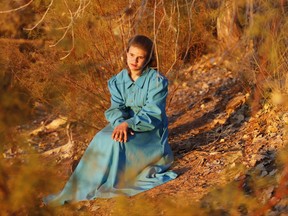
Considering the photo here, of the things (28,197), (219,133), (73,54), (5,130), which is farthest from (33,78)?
(28,197)

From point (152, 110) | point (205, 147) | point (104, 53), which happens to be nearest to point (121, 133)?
point (152, 110)

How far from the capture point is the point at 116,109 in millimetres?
4777

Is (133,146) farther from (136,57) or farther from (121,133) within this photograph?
(136,57)

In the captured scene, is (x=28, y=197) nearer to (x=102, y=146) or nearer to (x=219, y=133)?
A: (x=102, y=146)

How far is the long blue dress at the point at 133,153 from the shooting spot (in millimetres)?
4469

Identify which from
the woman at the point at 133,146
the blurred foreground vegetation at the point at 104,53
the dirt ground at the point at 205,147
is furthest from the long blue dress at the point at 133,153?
the blurred foreground vegetation at the point at 104,53

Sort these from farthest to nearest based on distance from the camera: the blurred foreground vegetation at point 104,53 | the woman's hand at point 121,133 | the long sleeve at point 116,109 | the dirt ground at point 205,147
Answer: the blurred foreground vegetation at point 104,53 → the long sleeve at point 116,109 → the woman's hand at point 121,133 → the dirt ground at point 205,147

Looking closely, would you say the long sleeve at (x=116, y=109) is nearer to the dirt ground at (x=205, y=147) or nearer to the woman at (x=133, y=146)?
the woman at (x=133, y=146)

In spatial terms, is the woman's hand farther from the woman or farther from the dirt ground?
the dirt ground

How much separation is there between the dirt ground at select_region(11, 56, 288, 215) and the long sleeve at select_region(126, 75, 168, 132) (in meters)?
0.50

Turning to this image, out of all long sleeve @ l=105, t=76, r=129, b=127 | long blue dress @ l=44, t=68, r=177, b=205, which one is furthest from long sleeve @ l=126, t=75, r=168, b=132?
long sleeve @ l=105, t=76, r=129, b=127

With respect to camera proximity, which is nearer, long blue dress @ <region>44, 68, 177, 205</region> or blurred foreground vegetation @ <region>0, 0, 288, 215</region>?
long blue dress @ <region>44, 68, 177, 205</region>

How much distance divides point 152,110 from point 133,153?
38 centimetres

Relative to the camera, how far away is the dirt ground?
391 centimetres
